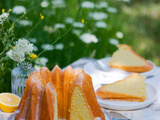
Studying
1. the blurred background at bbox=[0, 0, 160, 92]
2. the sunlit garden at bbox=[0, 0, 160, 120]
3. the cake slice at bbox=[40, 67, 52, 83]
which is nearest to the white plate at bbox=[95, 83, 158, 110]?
the sunlit garden at bbox=[0, 0, 160, 120]

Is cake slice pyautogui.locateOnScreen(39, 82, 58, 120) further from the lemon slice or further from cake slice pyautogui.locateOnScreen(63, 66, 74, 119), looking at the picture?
the lemon slice

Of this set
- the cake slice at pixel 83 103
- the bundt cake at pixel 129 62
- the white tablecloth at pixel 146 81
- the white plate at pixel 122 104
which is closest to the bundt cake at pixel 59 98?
the cake slice at pixel 83 103

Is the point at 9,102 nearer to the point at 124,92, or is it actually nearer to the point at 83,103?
the point at 83,103

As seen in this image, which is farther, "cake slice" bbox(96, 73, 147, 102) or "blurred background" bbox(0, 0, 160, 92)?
"blurred background" bbox(0, 0, 160, 92)

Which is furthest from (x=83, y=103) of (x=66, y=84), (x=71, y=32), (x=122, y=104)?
(x=71, y=32)

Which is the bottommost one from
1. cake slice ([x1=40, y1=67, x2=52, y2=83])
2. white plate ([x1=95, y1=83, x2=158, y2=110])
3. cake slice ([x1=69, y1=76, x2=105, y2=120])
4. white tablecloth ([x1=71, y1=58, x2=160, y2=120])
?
white tablecloth ([x1=71, y1=58, x2=160, y2=120])

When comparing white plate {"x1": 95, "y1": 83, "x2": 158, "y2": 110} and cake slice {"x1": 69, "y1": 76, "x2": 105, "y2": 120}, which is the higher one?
cake slice {"x1": 69, "y1": 76, "x2": 105, "y2": 120}
